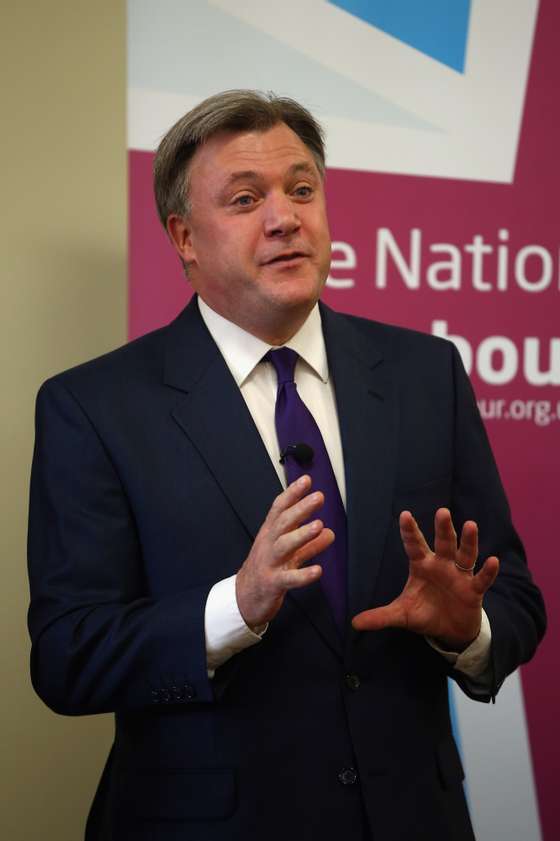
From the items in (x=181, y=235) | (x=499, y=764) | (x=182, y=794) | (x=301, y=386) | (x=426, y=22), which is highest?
(x=426, y=22)

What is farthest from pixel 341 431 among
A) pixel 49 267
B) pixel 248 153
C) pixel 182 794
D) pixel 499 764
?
pixel 499 764

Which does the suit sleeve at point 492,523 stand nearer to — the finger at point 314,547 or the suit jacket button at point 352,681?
the suit jacket button at point 352,681

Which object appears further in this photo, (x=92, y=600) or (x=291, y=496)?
(x=92, y=600)

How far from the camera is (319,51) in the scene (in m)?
2.67

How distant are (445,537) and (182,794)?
2.04ft

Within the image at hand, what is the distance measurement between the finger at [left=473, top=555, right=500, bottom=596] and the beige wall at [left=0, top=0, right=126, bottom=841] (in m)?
1.30

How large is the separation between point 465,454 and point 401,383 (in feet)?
0.62

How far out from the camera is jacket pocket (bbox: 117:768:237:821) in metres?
1.71

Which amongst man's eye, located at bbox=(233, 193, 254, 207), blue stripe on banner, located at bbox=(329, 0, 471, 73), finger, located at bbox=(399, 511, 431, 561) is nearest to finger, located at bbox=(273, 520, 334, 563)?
finger, located at bbox=(399, 511, 431, 561)

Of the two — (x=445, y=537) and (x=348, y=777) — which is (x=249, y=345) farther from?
(x=348, y=777)

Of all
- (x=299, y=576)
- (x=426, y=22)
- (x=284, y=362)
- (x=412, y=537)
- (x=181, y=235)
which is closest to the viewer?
(x=299, y=576)

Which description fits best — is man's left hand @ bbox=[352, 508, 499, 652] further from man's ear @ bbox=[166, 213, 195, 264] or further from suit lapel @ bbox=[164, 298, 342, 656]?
man's ear @ bbox=[166, 213, 195, 264]

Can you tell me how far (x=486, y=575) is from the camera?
5.49 ft

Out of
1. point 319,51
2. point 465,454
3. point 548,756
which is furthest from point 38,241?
point 548,756
